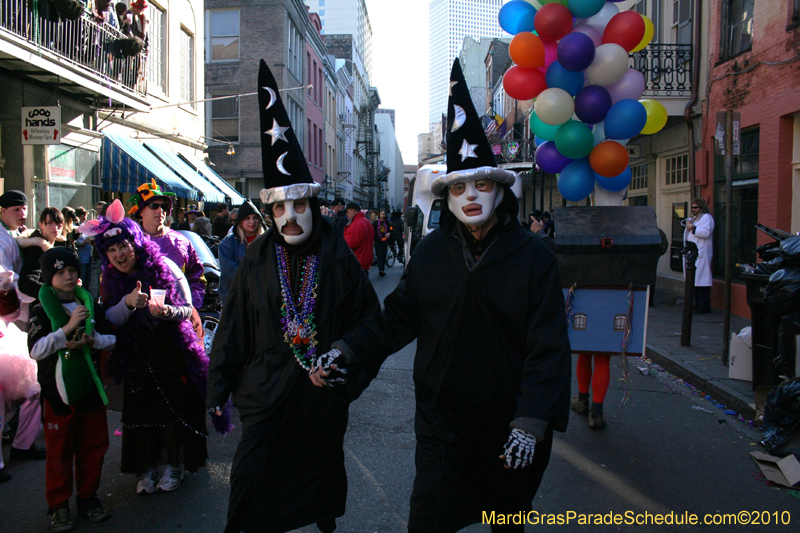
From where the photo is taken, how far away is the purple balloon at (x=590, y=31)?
17.3ft

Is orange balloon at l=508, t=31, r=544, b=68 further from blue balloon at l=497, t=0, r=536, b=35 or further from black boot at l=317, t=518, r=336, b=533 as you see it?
black boot at l=317, t=518, r=336, b=533

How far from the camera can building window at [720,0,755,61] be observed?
9977mm

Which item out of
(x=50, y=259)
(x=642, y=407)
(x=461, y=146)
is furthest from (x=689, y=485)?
(x=50, y=259)

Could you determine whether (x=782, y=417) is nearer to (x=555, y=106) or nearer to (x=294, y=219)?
(x=555, y=106)

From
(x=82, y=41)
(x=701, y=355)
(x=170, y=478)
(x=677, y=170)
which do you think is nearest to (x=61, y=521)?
(x=170, y=478)

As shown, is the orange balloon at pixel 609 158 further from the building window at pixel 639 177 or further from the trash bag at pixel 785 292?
the building window at pixel 639 177

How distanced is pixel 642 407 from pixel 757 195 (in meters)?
5.96

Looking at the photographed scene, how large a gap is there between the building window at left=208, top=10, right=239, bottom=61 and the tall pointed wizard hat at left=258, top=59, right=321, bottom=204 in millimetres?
26909

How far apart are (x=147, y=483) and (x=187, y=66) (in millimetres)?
16739

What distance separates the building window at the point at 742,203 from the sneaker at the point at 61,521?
9.56 metres

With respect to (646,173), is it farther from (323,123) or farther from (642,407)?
(323,123)

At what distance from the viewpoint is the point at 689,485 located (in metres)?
3.94

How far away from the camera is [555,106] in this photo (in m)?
5.10

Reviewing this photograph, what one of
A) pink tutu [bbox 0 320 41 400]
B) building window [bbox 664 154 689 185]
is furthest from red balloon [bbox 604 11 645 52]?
building window [bbox 664 154 689 185]
